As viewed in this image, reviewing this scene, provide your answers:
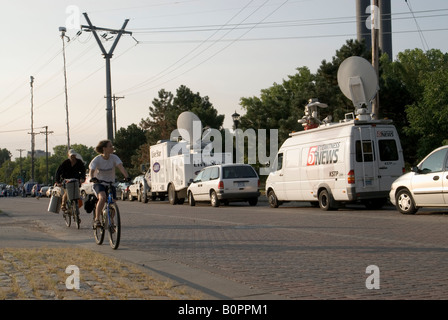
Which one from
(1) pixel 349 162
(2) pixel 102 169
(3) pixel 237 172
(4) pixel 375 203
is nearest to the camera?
(2) pixel 102 169

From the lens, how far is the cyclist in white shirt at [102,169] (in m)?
10.7

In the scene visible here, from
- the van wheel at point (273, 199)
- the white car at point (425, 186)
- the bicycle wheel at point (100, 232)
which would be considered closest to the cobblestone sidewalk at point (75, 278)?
the bicycle wheel at point (100, 232)

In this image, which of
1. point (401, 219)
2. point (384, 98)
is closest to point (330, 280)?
point (401, 219)

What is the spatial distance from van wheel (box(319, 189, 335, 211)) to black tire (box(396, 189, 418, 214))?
302cm

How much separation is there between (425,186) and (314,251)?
727cm

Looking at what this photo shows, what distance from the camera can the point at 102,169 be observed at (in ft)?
35.9

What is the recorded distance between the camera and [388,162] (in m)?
19.2

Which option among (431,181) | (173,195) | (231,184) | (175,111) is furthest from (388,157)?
(175,111)

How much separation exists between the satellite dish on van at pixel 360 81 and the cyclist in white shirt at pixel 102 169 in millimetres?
12781

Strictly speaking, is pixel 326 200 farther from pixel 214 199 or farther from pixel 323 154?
pixel 214 199

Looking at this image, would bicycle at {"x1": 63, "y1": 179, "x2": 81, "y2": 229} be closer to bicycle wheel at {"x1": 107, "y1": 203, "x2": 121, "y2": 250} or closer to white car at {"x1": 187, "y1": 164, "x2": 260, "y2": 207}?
bicycle wheel at {"x1": 107, "y1": 203, "x2": 121, "y2": 250}

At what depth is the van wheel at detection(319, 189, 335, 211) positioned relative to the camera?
1950cm

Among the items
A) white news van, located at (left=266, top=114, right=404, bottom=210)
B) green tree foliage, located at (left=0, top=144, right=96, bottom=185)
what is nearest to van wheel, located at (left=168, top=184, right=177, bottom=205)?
white news van, located at (left=266, top=114, right=404, bottom=210)
